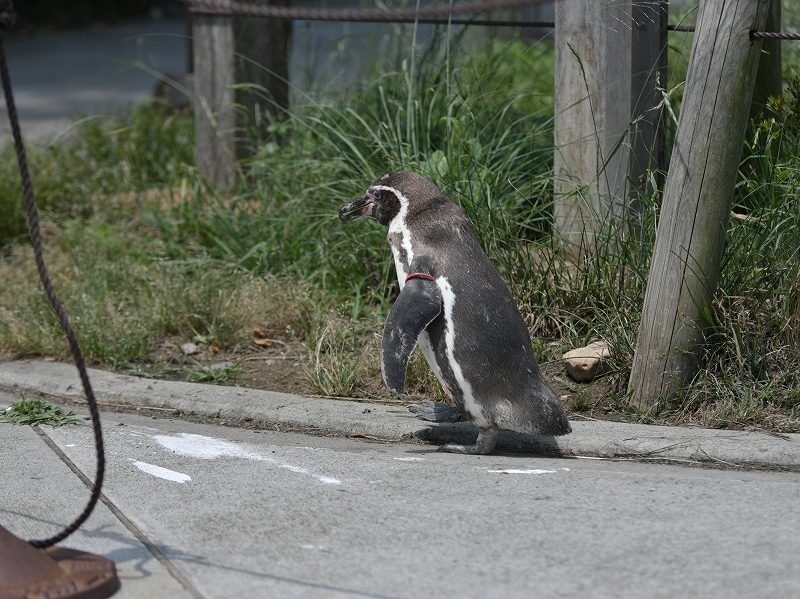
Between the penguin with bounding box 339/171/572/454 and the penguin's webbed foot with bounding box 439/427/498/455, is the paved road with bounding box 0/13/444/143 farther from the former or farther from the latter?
the penguin's webbed foot with bounding box 439/427/498/455

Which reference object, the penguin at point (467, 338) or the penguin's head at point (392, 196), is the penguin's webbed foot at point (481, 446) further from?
the penguin's head at point (392, 196)

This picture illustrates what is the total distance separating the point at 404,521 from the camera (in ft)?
8.59

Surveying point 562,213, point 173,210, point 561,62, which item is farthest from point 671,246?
point 173,210

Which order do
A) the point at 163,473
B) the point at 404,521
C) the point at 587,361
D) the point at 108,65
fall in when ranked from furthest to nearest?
the point at 108,65 → the point at 587,361 → the point at 163,473 → the point at 404,521

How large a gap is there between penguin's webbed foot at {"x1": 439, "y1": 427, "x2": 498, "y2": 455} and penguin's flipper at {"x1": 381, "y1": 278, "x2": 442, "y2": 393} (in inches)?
11.7

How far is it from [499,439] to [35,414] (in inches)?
67.4

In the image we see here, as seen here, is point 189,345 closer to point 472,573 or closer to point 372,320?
point 372,320

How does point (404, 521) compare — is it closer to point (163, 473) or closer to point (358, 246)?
point (163, 473)

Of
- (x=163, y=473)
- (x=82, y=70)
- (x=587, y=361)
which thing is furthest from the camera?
(x=82, y=70)

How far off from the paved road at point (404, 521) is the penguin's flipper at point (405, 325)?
0.94ft

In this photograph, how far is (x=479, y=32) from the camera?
6797mm

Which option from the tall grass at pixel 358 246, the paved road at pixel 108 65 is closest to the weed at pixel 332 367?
the tall grass at pixel 358 246

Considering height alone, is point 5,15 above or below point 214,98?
above

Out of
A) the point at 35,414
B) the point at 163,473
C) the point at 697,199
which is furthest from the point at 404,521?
the point at 35,414
